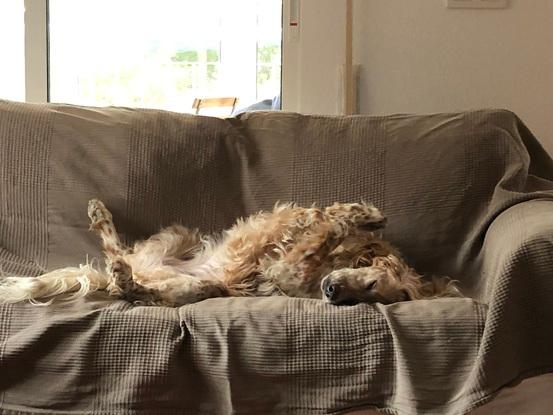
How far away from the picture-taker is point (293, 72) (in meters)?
3.32

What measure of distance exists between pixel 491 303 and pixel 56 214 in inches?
59.4

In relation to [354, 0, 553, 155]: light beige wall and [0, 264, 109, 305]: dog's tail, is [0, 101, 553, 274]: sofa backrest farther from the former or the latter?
[354, 0, 553, 155]: light beige wall

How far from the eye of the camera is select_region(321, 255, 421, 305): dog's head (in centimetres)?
195

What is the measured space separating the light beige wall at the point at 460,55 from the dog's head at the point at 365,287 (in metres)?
1.38

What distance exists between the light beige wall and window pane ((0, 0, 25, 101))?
1496 mm

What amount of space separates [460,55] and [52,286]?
2015 millimetres

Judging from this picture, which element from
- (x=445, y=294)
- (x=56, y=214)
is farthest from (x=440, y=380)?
(x=56, y=214)

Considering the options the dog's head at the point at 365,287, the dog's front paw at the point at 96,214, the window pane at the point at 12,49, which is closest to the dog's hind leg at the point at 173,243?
the dog's front paw at the point at 96,214

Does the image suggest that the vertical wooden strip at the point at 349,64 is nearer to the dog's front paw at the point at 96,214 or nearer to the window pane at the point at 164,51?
the window pane at the point at 164,51

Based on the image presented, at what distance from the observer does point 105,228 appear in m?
2.52

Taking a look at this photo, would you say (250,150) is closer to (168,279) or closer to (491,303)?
(168,279)

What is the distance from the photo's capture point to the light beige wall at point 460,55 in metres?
3.20

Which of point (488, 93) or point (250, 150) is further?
point (488, 93)

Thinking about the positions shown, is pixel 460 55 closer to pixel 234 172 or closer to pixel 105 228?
pixel 234 172
